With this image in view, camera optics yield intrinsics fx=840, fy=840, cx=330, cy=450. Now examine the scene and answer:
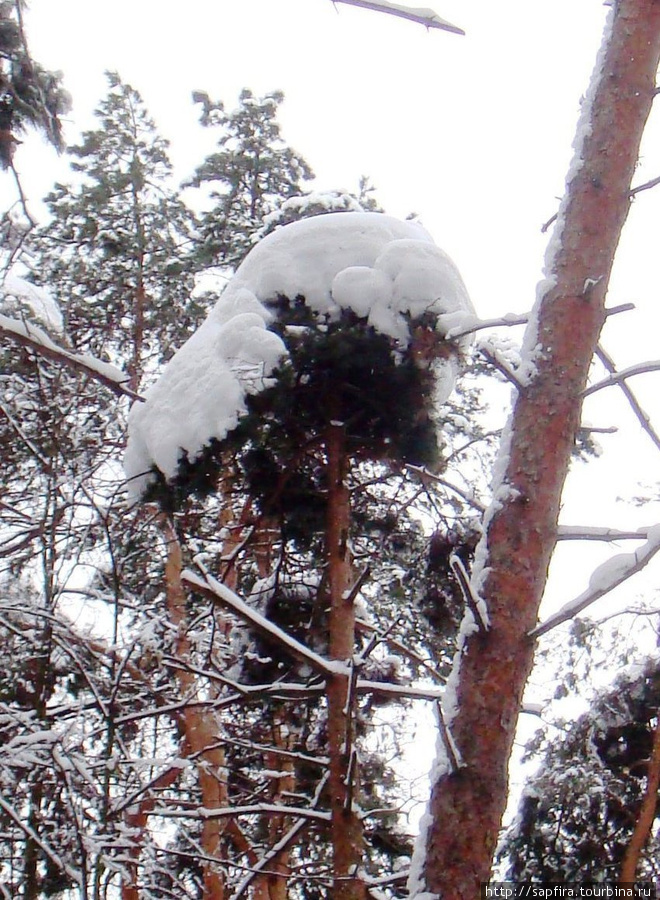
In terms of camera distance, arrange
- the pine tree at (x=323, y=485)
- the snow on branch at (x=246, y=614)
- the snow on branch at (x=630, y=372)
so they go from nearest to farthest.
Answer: the snow on branch at (x=630, y=372) < the snow on branch at (x=246, y=614) < the pine tree at (x=323, y=485)

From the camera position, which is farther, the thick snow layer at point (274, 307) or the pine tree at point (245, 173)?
the pine tree at point (245, 173)

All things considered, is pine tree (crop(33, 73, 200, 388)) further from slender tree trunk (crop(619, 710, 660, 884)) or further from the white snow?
slender tree trunk (crop(619, 710, 660, 884))

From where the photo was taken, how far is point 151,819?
33.4 feet

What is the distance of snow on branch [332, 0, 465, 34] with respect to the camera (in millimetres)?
1527

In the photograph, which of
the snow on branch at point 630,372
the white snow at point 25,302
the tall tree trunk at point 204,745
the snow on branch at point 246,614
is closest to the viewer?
the snow on branch at point 630,372

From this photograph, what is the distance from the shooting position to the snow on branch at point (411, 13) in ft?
5.01

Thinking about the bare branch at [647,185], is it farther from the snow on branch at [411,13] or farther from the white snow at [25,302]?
the white snow at [25,302]

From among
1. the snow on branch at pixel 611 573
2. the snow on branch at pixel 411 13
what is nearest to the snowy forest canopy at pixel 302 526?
the snow on branch at pixel 611 573

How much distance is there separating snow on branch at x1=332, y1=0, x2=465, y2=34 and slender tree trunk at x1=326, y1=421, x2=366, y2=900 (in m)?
2.22

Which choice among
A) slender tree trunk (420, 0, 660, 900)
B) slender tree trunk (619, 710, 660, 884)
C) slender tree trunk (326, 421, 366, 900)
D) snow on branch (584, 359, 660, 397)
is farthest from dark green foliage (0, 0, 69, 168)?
slender tree trunk (619, 710, 660, 884)

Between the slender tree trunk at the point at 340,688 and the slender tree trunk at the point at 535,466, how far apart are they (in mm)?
677

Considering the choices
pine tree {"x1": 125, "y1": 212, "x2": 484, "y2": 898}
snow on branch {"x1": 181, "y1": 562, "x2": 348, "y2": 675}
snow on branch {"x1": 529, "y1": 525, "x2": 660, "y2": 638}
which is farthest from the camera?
pine tree {"x1": 125, "y1": 212, "x2": 484, "y2": 898}

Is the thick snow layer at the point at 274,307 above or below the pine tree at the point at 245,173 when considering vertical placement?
below

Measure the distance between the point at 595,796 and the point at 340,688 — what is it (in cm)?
655
